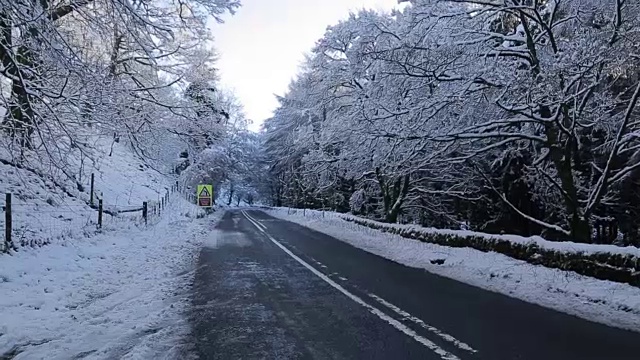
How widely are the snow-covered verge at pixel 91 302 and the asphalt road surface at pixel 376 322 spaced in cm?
44

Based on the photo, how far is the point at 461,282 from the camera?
942 cm

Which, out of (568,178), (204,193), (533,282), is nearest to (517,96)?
(568,178)

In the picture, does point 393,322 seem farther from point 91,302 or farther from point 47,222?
point 47,222

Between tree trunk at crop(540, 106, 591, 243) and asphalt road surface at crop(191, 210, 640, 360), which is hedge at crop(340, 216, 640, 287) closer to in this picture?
asphalt road surface at crop(191, 210, 640, 360)

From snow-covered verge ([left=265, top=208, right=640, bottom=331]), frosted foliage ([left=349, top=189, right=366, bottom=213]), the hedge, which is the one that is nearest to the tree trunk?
the hedge

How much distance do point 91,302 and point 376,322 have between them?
431 cm

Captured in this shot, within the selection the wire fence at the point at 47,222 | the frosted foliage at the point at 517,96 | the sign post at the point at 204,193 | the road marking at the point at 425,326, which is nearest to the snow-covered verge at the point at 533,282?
the road marking at the point at 425,326

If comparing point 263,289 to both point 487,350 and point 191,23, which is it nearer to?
point 487,350

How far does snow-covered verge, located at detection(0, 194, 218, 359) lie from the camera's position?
5266mm

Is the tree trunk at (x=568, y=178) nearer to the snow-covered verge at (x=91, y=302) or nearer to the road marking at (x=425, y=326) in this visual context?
the road marking at (x=425, y=326)

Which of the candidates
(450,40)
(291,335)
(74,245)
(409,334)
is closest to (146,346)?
(291,335)

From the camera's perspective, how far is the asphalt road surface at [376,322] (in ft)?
16.8

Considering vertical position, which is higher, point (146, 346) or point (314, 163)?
point (314, 163)

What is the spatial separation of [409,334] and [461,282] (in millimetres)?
4130
